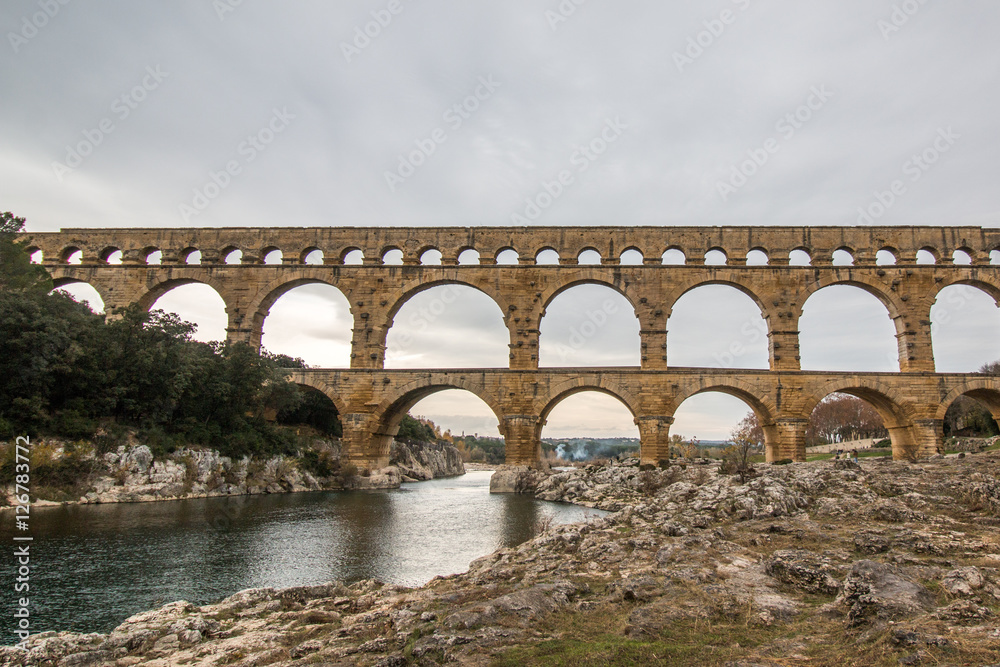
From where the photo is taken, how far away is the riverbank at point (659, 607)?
13.1ft

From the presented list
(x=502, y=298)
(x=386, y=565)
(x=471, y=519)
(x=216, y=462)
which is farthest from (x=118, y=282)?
(x=386, y=565)

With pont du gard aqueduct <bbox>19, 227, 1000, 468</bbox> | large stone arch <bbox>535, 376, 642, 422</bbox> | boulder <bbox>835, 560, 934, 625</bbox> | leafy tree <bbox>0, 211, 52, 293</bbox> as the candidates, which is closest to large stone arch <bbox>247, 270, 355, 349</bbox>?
pont du gard aqueduct <bbox>19, 227, 1000, 468</bbox>

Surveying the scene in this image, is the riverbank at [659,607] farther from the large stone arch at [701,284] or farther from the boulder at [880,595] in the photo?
the large stone arch at [701,284]

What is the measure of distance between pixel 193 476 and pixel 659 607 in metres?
20.5

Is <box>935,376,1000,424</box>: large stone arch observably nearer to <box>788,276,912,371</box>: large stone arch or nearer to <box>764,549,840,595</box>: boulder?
<box>788,276,912,371</box>: large stone arch

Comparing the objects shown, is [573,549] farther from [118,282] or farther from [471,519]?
[118,282]

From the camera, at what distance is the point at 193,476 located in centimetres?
2072

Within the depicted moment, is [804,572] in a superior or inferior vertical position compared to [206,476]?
superior

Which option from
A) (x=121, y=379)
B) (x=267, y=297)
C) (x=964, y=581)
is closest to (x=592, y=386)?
(x=267, y=297)

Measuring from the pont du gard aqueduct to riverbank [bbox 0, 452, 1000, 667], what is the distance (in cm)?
1513

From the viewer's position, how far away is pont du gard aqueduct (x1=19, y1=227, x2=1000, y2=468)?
24.4 metres

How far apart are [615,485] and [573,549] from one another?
45.1 feet

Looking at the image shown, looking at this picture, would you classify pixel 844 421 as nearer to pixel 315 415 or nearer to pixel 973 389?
pixel 973 389

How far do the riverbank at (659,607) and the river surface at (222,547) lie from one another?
1.59 meters
